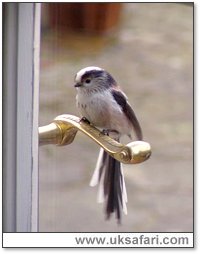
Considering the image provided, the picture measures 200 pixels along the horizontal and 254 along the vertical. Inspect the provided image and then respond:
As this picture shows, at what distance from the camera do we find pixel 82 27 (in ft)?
5.86

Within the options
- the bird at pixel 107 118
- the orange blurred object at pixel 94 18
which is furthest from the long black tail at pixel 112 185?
the orange blurred object at pixel 94 18

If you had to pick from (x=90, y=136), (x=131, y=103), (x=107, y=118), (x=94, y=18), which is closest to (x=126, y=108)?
(x=107, y=118)

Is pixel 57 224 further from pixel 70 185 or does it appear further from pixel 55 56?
pixel 70 185

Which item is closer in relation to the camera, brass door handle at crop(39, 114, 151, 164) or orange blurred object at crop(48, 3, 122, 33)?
brass door handle at crop(39, 114, 151, 164)

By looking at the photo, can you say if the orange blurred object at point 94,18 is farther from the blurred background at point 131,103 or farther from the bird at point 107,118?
the bird at point 107,118

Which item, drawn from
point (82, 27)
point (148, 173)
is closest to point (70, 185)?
point (148, 173)

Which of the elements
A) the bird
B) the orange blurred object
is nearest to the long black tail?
the bird

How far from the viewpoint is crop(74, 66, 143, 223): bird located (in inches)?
31.8

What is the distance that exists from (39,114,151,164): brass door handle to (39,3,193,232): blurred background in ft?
0.05

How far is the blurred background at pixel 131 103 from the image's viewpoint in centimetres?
81

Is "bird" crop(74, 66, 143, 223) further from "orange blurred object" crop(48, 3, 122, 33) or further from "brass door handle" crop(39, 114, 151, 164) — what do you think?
"orange blurred object" crop(48, 3, 122, 33)

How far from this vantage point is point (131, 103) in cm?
110
